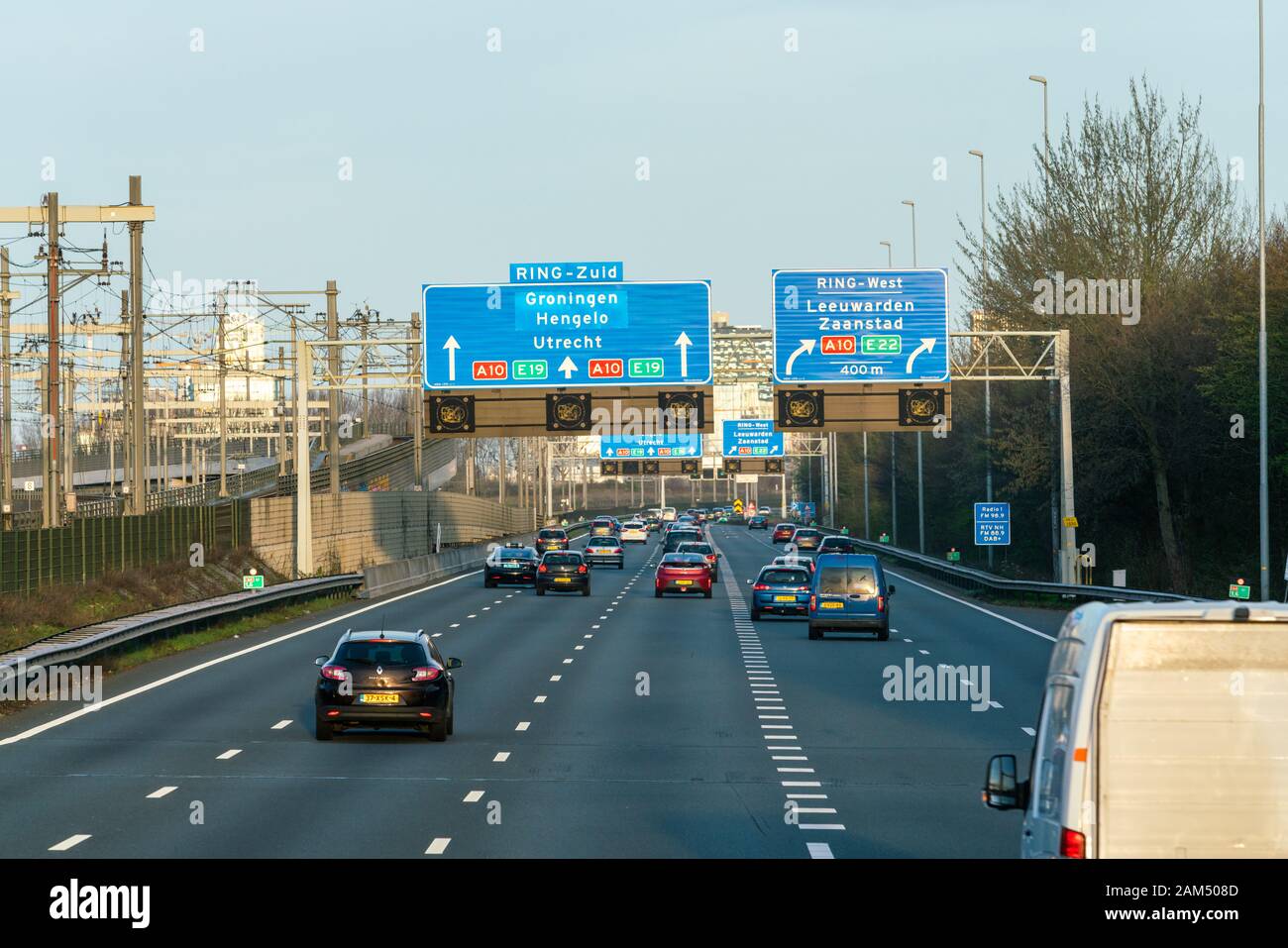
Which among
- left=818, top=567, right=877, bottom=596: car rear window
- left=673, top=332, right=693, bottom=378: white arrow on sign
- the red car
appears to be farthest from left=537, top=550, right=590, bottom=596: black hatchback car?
left=818, top=567, right=877, bottom=596: car rear window

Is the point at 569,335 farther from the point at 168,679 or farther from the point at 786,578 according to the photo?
the point at 168,679

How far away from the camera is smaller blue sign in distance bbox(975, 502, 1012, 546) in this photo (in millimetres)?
54844

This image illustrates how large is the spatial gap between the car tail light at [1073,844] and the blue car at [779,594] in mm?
37549

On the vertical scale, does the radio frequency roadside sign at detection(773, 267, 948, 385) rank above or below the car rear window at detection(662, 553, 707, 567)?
above

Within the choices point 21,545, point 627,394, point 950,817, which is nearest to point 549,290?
point 627,394

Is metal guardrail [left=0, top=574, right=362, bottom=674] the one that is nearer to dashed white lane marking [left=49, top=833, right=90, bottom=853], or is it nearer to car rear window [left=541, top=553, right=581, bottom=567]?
car rear window [left=541, top=553, right=581, bottom=567]

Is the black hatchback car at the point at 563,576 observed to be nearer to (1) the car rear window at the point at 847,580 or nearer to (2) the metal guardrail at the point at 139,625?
(2) the metal guardrail at the point at 139,625

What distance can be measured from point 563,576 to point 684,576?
3.95 m

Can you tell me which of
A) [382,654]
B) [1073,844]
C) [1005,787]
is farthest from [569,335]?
[1073,844]

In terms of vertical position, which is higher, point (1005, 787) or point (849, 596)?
point (1005, 787)

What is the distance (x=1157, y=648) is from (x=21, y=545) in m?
35.2

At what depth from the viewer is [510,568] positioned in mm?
60875

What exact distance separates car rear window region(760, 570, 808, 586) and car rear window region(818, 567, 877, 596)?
256 inches
